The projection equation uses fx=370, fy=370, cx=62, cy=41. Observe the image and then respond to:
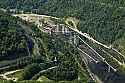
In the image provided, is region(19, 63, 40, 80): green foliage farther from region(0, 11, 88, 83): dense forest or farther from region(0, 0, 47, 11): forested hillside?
region(0, 0, 47, 11): forested hillside

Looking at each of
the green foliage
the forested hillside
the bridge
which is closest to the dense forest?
the green foliage

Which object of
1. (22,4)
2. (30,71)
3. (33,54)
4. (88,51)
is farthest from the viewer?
(22,4)

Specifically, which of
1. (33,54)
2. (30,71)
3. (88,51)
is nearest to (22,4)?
(88,51)

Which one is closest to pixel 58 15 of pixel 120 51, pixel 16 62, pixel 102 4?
pixel 102 4

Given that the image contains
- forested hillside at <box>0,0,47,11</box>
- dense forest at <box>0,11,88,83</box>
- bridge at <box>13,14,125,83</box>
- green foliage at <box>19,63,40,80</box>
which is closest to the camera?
green foliage at <box>19,63,40,80</box>

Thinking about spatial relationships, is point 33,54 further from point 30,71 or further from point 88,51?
point 88,51

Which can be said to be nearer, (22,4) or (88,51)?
(88,51)

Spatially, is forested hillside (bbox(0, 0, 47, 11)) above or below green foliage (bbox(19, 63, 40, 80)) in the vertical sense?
above

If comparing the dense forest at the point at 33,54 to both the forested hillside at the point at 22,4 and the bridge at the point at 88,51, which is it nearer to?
the bridge at the point at 88,51

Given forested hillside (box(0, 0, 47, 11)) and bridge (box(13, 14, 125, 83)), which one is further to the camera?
forested hillside (box(0, 0, 47, 11))
